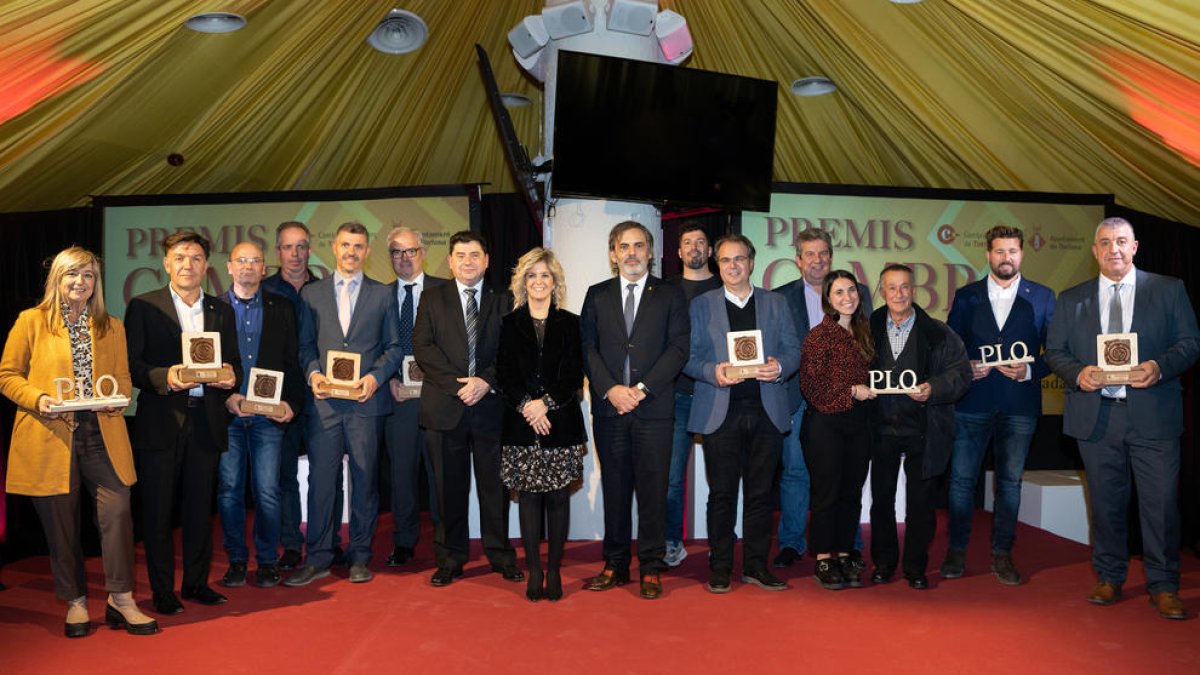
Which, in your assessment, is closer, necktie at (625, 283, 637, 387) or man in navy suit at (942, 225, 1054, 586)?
necktie at (625, 283, 637, 387)

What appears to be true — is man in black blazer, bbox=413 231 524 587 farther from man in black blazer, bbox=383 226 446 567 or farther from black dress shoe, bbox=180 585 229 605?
black dress shoe, bbox=180 585 229 605

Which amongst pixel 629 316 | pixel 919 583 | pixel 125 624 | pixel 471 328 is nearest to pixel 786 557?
pixel 919 583

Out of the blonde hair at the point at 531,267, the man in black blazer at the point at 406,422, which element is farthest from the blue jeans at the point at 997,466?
the man in black blazer at the point at 406,422

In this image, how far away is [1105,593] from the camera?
4125 millimetres

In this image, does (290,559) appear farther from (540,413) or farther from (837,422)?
(837,422)

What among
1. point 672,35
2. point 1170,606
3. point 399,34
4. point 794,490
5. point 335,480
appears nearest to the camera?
point 1170,606

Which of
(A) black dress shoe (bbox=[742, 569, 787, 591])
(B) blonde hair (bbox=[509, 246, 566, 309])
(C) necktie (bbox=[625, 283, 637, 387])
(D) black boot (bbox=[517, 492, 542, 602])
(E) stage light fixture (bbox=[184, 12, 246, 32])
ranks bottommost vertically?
(A) black dress shoe (bbox=[742, 569, 787, 591])

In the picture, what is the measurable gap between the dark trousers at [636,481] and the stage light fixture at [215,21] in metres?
2.82

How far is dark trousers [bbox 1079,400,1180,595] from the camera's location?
4.02 meters

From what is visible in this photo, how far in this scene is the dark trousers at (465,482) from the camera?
4.49 meters

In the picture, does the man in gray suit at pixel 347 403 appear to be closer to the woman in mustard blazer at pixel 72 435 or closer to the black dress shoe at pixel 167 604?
the black dress shoe at pixel 167 604

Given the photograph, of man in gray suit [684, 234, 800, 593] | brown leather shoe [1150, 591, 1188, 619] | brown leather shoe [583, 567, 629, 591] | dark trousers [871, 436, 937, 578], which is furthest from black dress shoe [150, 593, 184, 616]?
brown leather shoe [1150, 591, 1188, 619]

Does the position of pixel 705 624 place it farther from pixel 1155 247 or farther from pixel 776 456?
pixel 1155 247

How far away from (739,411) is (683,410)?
0.65 m
